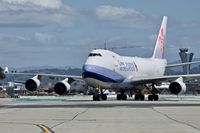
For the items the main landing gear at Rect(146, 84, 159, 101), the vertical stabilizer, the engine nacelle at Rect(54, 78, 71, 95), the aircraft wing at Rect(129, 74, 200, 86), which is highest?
the vertical stabilizer

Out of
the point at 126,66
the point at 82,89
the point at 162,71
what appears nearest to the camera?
the point at 126,66

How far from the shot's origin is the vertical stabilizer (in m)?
83.1

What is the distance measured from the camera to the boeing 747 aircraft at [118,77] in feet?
210

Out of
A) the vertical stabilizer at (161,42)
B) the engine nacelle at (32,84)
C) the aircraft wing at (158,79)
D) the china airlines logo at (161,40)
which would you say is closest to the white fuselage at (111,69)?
the aircraft wing at (158,79)

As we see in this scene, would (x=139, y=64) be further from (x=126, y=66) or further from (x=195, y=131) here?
(x=195, y=131)

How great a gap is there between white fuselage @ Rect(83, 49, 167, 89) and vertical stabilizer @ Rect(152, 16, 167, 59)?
724 cm

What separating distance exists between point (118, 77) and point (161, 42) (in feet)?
60.6

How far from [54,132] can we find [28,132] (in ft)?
3.15

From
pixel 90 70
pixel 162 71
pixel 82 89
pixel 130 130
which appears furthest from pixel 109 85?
pixel 82 89

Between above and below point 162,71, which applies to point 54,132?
below

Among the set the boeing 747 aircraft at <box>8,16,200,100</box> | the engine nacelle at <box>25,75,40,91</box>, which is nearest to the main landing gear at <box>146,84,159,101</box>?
the boeing 747 aircraft at <box>8,16,200,100</box>

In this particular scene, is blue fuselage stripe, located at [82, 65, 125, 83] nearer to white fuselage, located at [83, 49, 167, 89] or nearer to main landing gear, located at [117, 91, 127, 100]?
white fuselage, located at [83, 49, 167, 89]

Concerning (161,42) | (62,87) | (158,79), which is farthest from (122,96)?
(161,42)

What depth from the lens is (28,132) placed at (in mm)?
22359
